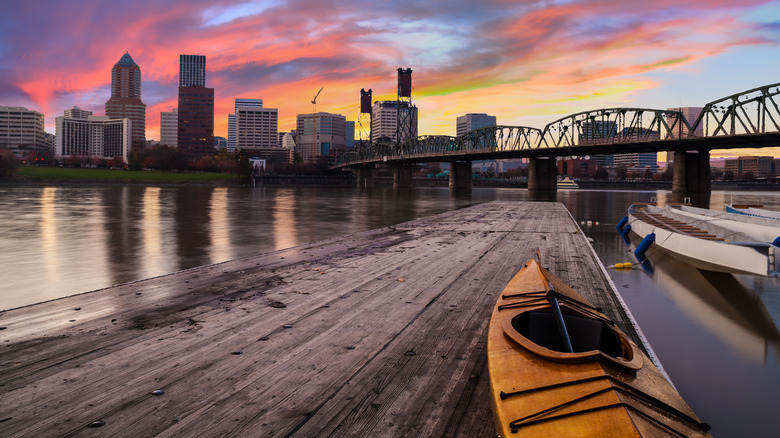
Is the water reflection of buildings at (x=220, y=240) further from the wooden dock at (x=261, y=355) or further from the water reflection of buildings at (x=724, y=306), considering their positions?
the water reflection of buildings at (x=724, y=306)

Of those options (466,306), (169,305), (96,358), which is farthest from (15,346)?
(466,306)

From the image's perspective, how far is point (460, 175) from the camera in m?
127

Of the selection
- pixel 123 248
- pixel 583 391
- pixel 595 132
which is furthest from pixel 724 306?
pixel 595 132

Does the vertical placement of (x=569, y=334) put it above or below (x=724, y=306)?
above

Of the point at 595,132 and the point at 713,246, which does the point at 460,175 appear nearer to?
the point at 595,132

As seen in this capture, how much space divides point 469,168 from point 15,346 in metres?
126

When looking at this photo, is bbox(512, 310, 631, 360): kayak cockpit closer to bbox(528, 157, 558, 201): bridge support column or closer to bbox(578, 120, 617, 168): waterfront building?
bbox(578, 120, 617, 168): waterfront building

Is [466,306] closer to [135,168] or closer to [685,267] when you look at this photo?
[685,267]

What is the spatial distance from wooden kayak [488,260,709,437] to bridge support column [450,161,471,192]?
12124cm

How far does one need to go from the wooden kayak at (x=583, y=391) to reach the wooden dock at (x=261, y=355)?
0.77 meters

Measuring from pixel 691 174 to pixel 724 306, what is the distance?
81.9 metres

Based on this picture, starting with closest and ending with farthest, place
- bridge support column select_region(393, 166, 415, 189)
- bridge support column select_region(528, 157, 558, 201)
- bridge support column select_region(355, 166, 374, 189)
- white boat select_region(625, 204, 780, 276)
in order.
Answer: white boat select_region(625, 204, 780, 276), bridge support column select_region(528, 157, 558, 201), bridge support column select_region(393, 166, 415, 189), bridge support column select_region(355, 166, 374, 189)

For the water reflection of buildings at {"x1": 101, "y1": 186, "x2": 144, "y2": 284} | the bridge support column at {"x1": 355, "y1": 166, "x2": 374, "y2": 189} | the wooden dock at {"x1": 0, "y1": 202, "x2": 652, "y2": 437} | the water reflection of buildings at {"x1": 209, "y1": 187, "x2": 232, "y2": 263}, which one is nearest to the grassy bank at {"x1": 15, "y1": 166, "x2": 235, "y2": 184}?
the bridge support column at {"x1": 355, "y1": 166, "x2": 374, "y2": 189}

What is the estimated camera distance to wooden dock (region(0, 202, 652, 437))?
4.49 m
